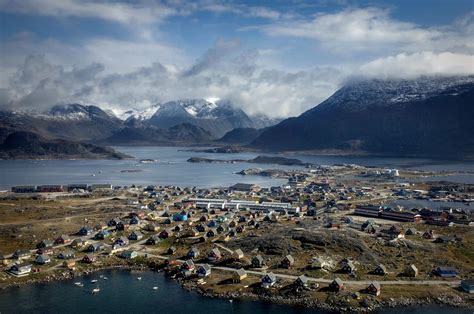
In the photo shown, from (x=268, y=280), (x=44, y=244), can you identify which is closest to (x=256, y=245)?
(x=268, y=280)

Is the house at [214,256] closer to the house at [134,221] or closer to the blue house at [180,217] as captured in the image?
the house at [134,221]

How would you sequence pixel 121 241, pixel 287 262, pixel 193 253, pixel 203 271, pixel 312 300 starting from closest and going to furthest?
1. pixel 312 300
2. pixel 203 271
3. pixel 287 262
4. pixel 193 253
5. pixel 121 241

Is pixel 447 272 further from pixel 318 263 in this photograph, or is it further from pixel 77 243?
pixel 77 243

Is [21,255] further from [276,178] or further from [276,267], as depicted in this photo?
[276,178]

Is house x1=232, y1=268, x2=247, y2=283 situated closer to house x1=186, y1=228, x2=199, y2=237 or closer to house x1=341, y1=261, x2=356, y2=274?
house x1=341, y1=261, x2=356, y2=274

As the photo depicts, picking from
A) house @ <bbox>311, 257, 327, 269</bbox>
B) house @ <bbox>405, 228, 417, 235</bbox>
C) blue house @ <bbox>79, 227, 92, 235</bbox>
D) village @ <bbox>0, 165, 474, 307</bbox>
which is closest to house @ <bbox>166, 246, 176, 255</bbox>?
village @ <bbox>0, 165, 474, 307</bbox>

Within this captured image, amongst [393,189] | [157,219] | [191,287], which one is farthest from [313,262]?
[393,189]
